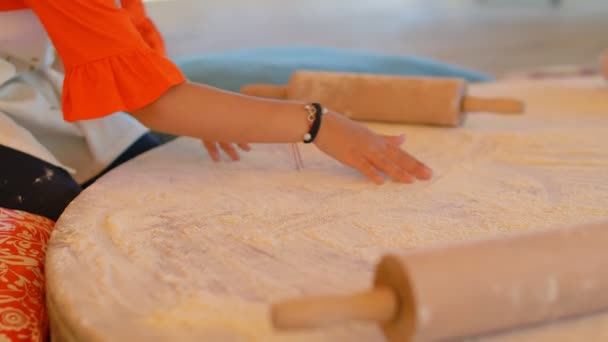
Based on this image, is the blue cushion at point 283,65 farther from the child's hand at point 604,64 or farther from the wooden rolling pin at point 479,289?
the wooden rolling pin at point 479,289

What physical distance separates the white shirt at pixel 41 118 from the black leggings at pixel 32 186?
0.04 ft

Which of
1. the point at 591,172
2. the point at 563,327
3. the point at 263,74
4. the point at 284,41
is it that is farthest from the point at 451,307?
the point at 284,41

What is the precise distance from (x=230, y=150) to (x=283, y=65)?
0.62 metres

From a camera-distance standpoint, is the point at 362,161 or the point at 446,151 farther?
the point at 446,151

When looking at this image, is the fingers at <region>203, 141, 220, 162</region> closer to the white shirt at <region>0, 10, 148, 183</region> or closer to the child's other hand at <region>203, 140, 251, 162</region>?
the child's other hand at <region>203, 140, 251, 162</region>

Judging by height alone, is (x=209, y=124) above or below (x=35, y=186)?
above

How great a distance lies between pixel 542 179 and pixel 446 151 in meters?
0.17

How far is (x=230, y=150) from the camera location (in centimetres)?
100

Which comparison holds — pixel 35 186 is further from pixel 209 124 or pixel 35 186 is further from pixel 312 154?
pixel 312 154

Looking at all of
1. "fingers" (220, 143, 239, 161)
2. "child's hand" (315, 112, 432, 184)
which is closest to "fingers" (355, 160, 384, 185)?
"child's hand" (315, 112, 432, 184)

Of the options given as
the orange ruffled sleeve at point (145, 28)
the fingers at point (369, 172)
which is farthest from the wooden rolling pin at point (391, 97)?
the fingers at point (369, 172)

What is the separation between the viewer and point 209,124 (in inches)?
33.2

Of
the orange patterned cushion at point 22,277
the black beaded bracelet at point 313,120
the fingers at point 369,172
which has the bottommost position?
the orange patterned cushion at point 22,277

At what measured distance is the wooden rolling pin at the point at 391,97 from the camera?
43.6 inches
